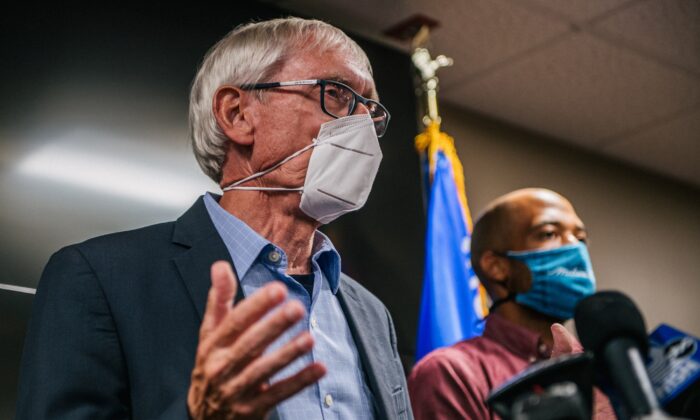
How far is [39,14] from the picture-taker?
3.15m

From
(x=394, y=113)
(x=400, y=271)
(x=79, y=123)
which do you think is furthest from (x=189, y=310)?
(x=394, y=113)

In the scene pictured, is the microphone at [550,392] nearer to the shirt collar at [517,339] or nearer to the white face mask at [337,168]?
the white face mask at [337,168]

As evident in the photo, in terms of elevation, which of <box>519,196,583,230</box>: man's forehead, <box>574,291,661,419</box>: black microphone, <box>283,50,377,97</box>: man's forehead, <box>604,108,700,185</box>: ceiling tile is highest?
<box>604,108,700,185</box>: ceiling tile

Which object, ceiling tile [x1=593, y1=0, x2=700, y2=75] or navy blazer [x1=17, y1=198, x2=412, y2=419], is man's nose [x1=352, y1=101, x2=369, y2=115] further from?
ceiling tile [x1=593, y1=0, x2=700, y2=75]

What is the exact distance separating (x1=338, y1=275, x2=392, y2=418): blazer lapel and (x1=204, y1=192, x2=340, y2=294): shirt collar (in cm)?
5

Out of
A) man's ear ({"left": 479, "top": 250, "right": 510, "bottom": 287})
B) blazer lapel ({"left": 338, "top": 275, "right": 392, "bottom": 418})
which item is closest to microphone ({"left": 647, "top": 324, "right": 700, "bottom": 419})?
blazer lapel ({"left": 338, "top": 275, "right": 392, "bottom": 418})

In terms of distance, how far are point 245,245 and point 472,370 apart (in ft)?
3.63

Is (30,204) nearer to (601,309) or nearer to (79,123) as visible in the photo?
(79,123)

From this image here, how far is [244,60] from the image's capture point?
2152 millimetres

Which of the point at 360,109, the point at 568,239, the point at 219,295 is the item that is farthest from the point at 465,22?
the point at 219,295

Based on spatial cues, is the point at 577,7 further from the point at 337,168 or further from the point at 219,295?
the point at 219,295

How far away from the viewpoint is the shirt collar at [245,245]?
1885 mm

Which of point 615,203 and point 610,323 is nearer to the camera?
point 610,323

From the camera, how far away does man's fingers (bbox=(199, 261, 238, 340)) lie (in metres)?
1.22
